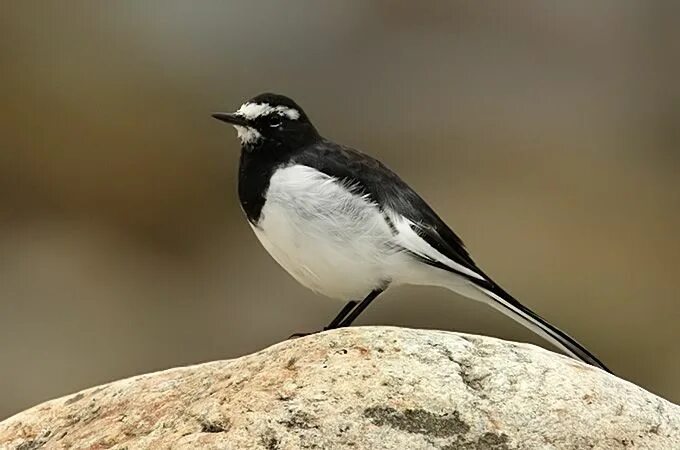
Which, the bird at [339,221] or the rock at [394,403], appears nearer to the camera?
the rock at [394,403]

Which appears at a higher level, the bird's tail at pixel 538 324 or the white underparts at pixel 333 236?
the white underparts at pixel 333 236

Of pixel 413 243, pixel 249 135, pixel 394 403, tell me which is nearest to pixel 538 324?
pixel 413 243

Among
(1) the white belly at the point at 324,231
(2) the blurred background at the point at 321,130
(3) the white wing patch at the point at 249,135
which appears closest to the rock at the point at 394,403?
(1) the white belly at the point at 324,231

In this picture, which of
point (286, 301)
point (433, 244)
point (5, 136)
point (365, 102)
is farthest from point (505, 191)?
point (433, 244)

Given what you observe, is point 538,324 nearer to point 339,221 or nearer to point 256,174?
point 339,221

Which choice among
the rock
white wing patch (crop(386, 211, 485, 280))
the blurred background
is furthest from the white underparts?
the blurred background

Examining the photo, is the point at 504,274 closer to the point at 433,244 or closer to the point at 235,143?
the point at 235,143

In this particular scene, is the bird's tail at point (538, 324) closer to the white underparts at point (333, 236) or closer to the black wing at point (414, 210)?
the black wing at point (414, 210)

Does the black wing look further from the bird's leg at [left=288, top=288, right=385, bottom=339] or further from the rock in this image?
the rock
